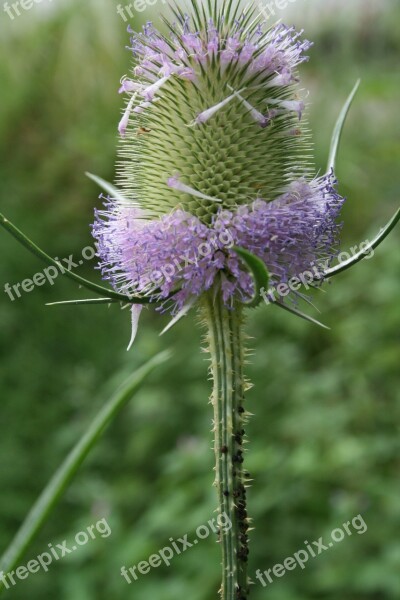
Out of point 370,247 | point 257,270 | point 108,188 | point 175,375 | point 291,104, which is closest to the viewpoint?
point 257,270

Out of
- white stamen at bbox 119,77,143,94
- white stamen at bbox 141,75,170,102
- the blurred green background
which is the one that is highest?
white stamen at bbox 119,77,143,94

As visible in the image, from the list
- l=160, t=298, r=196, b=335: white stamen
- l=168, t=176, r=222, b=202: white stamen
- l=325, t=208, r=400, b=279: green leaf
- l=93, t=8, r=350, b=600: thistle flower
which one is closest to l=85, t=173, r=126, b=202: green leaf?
l=93, t=8, r=350, b=600: thistle flower

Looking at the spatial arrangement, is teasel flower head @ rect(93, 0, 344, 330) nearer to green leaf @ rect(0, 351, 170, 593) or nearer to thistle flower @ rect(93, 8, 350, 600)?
thistle flower @ rect(93, 8, 350, 600)

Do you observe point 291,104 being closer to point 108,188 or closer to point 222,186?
point 222,186

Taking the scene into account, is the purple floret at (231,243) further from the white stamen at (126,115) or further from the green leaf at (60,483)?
the green leaf at (60,483)

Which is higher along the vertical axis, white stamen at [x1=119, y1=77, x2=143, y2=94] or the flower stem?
white stamen at [x1=119, y1=77, x2=143, y2=94]

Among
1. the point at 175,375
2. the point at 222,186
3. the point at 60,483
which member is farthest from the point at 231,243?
the point at 175,375
